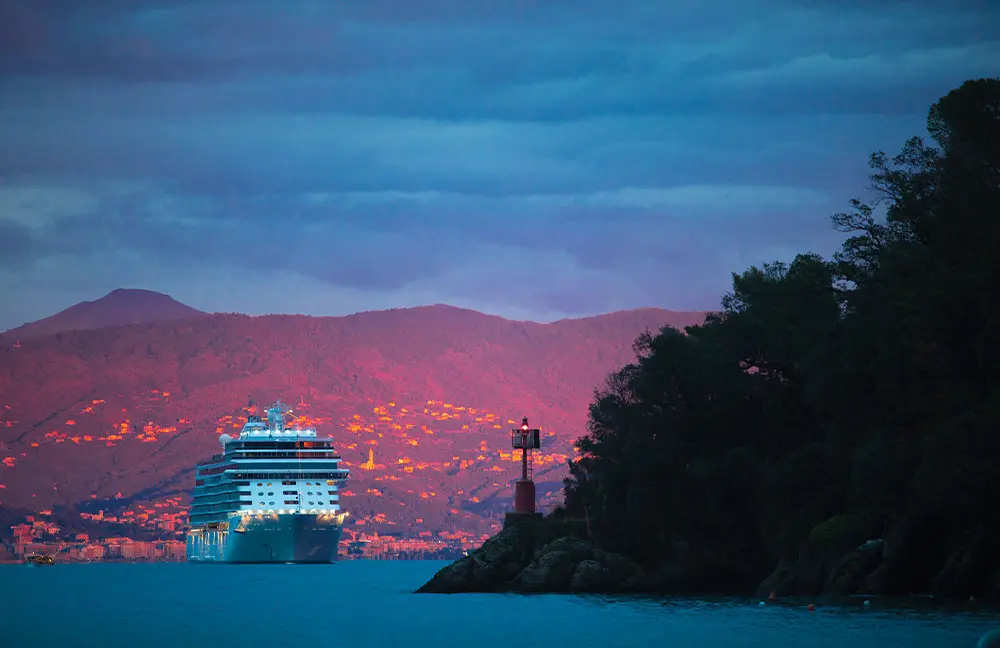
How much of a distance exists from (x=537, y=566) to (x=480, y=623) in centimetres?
1971

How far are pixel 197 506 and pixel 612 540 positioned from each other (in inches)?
4091

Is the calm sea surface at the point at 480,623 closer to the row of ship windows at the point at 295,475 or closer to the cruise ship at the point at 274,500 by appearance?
the cruise ship at the point at 274,500

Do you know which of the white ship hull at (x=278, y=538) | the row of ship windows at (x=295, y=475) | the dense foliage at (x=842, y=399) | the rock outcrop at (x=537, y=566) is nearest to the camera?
the dense foliage at (x=842, y=399)

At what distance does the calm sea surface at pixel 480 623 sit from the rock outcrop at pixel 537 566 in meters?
1.61

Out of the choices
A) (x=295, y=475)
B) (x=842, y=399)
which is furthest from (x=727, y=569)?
(x=295, y=475)

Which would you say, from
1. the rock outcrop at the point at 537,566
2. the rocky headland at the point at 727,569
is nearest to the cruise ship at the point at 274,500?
the rocky headland at the point at 727,569

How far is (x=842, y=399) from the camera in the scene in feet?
193

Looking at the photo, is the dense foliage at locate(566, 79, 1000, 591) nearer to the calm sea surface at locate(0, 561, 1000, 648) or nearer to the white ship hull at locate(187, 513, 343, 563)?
the calm sea surface at locate(0, 561, 1000, 648)

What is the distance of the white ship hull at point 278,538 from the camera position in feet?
506

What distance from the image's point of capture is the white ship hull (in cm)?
15412

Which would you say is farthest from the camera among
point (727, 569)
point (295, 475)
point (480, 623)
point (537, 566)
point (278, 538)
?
point (295, 475)

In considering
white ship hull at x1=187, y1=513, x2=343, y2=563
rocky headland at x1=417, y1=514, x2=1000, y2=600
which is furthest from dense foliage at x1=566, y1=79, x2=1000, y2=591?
white ship hull at x1=187, y1=513, x2=343, y2=563

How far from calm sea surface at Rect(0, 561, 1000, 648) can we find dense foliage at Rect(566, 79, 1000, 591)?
5.28 meters

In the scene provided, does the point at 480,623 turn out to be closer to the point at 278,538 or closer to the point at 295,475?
the point at 278,538
